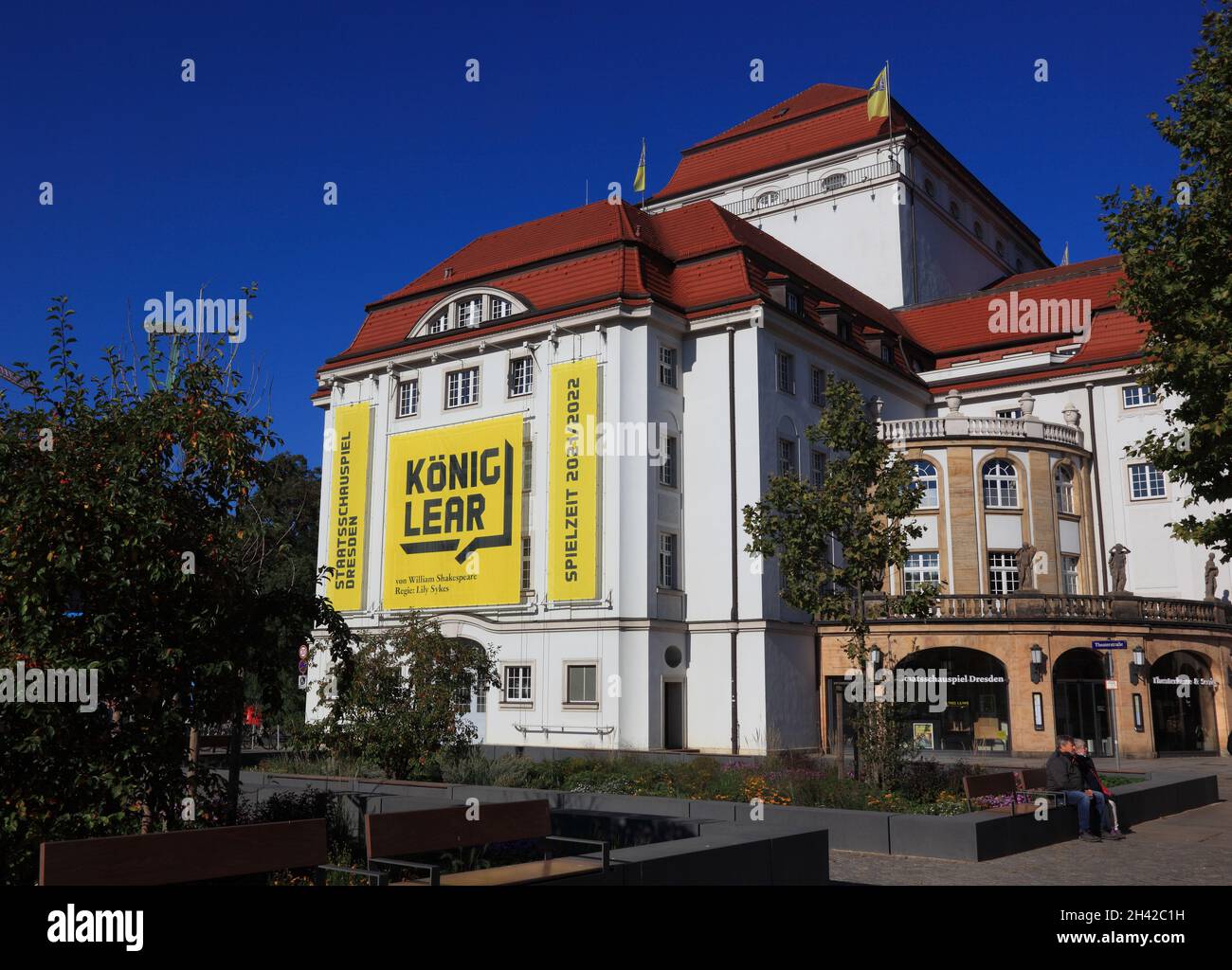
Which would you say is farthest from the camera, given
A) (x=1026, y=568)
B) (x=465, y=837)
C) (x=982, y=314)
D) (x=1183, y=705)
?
(x=982, y=314)

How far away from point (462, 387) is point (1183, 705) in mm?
26035

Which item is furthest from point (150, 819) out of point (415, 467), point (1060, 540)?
point (1060, 540)

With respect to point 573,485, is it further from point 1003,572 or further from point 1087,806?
point 1087,806

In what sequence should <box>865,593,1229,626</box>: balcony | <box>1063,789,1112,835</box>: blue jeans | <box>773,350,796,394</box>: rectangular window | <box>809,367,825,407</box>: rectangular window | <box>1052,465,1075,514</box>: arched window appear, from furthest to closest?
<box>1052,465,1075,514</box>: arched window, <box>809,367,825,407</box>: rectangular window, <box>773,350,796,394</box>: rectangular window, <box>865,593,1229,626</box>: balcony, <box>1063,789,1112,835</box>: blue jeans

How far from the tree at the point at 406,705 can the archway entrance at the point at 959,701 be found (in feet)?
65.5

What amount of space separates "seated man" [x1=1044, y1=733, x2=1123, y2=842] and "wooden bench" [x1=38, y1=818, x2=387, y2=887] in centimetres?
1106

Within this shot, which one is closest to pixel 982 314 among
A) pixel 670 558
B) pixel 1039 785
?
pixel 670 558

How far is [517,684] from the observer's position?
3553cm

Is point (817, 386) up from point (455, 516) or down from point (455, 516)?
up

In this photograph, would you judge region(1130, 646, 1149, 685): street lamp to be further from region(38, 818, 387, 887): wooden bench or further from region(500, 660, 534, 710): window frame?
region(38, 818, 387, 887): wooden bench

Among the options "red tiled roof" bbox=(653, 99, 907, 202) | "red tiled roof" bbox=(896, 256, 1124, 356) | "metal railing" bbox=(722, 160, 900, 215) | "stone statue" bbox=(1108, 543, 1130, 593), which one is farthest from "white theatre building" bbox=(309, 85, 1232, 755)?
"red tiled roof" bbox=(653, 99, 907, 202)

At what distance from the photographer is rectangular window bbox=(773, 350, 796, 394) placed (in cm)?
3733

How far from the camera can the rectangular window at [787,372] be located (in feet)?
122
